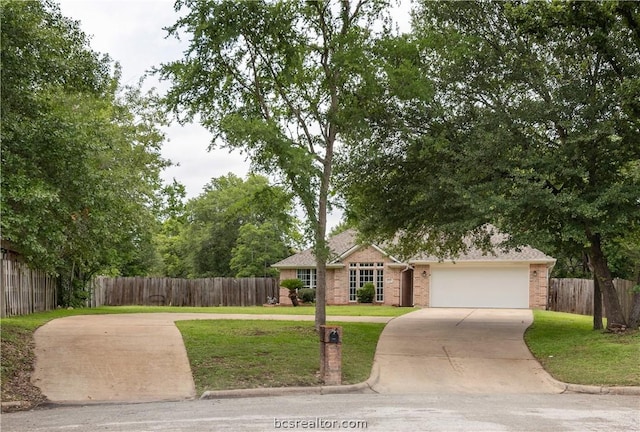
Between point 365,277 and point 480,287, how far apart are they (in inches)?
245

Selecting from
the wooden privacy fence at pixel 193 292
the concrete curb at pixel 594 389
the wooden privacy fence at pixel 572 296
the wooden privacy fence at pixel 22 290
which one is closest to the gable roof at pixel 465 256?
the wooden privacy fence at pixel 572 296

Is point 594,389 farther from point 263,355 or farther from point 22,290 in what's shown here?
Result: point 22,290

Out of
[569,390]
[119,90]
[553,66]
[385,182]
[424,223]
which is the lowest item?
[569,390]

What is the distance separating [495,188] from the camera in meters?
14.8

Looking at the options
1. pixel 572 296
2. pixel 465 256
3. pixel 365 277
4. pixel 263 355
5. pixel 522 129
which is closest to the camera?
pixel 263 355

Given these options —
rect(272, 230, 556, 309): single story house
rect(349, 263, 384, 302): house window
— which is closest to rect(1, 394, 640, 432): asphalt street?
rect(272, 230, 556, 309): single story house

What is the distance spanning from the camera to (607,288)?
1627cm

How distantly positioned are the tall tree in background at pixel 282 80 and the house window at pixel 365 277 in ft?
58.7

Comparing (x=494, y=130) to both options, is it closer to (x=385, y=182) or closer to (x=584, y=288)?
(x=385, y=182)

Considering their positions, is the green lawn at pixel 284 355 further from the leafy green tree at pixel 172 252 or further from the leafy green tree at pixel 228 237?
the leafy green tree at pixel 172 252

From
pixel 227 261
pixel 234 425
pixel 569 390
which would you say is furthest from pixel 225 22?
pixel 227 261

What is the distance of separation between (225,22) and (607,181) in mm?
9750

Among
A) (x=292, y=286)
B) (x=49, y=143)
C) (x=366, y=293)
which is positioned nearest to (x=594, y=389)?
(x=49, y=143)

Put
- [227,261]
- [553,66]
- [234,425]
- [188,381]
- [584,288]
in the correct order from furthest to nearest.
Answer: [227,261], [584,288], [553,66], [188,381], [234,425]
